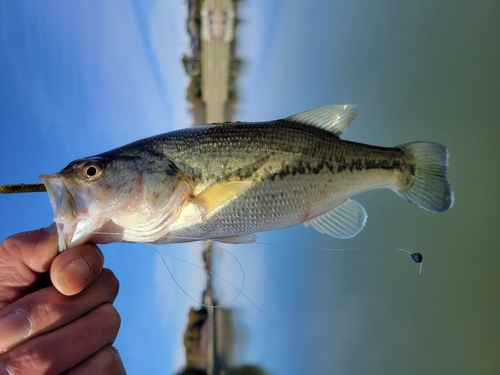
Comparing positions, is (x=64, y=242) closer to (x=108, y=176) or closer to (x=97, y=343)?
(x=108, y=176)

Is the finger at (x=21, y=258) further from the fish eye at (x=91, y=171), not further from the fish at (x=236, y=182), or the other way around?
the fish eye at (x=91, y=171)

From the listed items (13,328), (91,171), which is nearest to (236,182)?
(91,171)

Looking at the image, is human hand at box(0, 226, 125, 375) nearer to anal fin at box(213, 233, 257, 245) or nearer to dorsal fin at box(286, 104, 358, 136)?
anal fin at box(213, 233, 257, 245)

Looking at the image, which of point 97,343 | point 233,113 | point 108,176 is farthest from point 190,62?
point 97,343

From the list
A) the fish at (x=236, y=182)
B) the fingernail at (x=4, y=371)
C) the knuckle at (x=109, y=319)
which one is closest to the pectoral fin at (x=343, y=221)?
the fish at (x=236, y=182)

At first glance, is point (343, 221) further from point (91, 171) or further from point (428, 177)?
point (91, 171)

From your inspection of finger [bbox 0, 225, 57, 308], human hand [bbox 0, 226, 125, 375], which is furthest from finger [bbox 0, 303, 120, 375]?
finger [bbox 0, 225, 57, 308]
